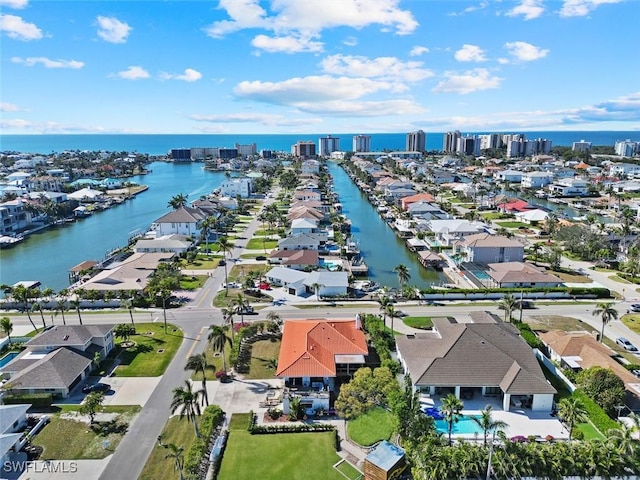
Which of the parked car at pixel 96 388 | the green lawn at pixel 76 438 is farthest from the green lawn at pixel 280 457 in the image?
the parked car at pixel 96 388

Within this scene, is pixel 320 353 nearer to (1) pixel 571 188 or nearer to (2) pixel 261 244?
(2) pixel 261 244

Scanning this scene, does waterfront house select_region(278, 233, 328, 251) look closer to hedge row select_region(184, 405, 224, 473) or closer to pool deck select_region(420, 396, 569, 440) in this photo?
pool deck select_region(420, 396, 569, 440)

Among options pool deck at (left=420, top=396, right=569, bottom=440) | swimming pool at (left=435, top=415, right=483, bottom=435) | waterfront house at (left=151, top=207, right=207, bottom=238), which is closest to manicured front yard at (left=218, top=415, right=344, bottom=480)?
swimming pool at (left=435, top=415, right=483, bottom=435)

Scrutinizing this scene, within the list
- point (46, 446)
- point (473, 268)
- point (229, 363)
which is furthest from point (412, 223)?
point (46, 446)

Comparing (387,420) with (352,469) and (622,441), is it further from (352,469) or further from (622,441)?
(622,441)

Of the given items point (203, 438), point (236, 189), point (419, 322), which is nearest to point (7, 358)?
point (203, 438)

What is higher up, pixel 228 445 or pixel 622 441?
pixel 622 441
